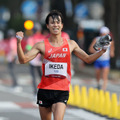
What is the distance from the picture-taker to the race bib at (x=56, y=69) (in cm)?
739

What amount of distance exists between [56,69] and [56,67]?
3 cm

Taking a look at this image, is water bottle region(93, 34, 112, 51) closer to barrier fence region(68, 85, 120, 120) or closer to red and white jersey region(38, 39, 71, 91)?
red and white jersey region(38, 39, 71, 91)

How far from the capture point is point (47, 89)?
24.1 ft

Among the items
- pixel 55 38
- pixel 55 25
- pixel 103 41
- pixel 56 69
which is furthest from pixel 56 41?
pixel 103 41

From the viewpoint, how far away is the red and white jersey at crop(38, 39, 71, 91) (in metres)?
7.34

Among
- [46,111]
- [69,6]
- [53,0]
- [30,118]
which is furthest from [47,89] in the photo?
[69,6]

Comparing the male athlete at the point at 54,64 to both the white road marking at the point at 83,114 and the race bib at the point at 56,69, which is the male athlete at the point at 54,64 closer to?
the race bib at the point at 56,69

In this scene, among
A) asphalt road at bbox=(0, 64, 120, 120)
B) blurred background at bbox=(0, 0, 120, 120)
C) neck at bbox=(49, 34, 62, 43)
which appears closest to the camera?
neck at bbox=(49, 34, 62, 43)

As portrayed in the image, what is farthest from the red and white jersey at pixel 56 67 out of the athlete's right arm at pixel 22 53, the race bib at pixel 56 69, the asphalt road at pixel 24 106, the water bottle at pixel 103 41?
the asphalt road at pixel 24 106

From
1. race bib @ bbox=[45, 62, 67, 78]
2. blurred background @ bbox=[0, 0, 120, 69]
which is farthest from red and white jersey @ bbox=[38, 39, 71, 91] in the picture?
blurred background @ bbox=[0, 0, 120, 69]

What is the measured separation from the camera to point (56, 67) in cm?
741

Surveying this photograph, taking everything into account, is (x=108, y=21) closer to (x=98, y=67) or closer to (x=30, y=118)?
(x=98, y=67)

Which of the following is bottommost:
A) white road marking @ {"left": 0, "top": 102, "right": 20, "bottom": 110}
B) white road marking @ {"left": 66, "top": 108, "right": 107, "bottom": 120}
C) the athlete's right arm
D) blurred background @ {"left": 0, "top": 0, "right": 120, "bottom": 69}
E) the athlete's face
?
blurred background @ {"left": 0, "top": 0, "right": 120, "bottom": 69}

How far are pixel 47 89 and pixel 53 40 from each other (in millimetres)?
662
